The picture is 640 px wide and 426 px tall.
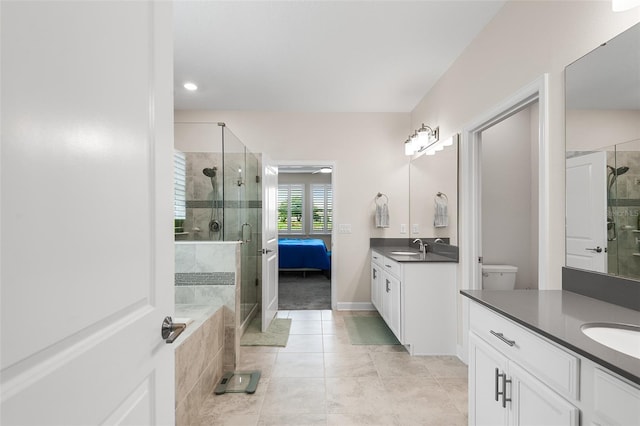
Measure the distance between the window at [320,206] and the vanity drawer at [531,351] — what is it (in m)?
6.77

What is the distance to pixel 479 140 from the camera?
2727 mm

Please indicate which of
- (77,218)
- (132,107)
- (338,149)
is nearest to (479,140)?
(338,149)

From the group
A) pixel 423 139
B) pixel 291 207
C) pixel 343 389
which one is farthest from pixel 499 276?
pixel 291 207

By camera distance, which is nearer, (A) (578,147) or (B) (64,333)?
(B) (64,333)

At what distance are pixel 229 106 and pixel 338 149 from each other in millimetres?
1511

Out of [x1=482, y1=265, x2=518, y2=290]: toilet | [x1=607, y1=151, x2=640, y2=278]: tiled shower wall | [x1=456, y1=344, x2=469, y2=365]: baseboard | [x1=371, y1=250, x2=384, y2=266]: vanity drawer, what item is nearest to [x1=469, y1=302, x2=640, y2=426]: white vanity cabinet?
[x1=607, y1=151, x2=640, y2=278]: tiled shower wall

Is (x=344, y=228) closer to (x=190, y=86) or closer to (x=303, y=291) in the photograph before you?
(x=303, y=291)

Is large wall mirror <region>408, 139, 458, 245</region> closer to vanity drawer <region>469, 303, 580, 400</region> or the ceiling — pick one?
the ceiling

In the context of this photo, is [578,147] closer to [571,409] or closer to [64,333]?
[571,409]

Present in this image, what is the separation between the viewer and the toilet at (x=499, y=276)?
319cm

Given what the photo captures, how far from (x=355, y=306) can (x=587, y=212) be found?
3.12 m

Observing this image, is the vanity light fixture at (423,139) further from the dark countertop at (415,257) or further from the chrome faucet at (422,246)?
the dark countertop at (415,257)

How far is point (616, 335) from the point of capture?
3.58 ft

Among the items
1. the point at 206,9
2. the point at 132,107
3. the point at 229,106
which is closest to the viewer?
the point at 132,107
